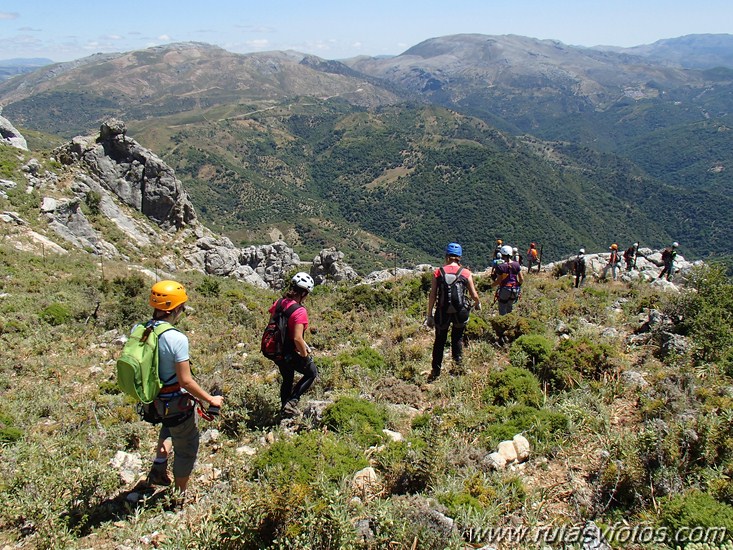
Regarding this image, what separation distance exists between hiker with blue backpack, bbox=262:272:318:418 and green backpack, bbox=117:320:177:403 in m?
1.74

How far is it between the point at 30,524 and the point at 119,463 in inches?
46.2

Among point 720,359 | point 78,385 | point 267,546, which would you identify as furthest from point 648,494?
point 78,385

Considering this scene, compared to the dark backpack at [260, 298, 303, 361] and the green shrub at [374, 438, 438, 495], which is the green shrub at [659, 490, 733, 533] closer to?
the green shrub at [374, 438, 438, 495]

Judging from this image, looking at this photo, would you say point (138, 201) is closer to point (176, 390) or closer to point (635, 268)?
point (635, 268)

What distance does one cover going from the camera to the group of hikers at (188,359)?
4.00 m

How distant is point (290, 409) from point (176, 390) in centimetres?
206

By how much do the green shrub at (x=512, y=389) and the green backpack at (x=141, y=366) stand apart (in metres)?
4.47

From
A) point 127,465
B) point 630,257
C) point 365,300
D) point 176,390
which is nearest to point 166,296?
point 176,390

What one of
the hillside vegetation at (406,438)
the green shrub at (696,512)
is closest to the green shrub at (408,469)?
the hillside vegetation at (406,438)

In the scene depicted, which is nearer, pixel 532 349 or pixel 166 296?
pixel 166 296

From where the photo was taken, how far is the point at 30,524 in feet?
A: 13.1

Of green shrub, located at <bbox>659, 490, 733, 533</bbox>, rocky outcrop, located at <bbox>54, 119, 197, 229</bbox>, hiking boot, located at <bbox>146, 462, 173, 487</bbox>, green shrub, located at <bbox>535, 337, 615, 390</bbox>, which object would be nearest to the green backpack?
hiking boot, located at <bbox>146, 462, 173, 487</bbox>

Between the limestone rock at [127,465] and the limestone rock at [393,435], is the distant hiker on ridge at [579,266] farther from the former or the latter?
the limestone rock at [127,465]

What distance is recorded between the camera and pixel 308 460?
4.47 metres
